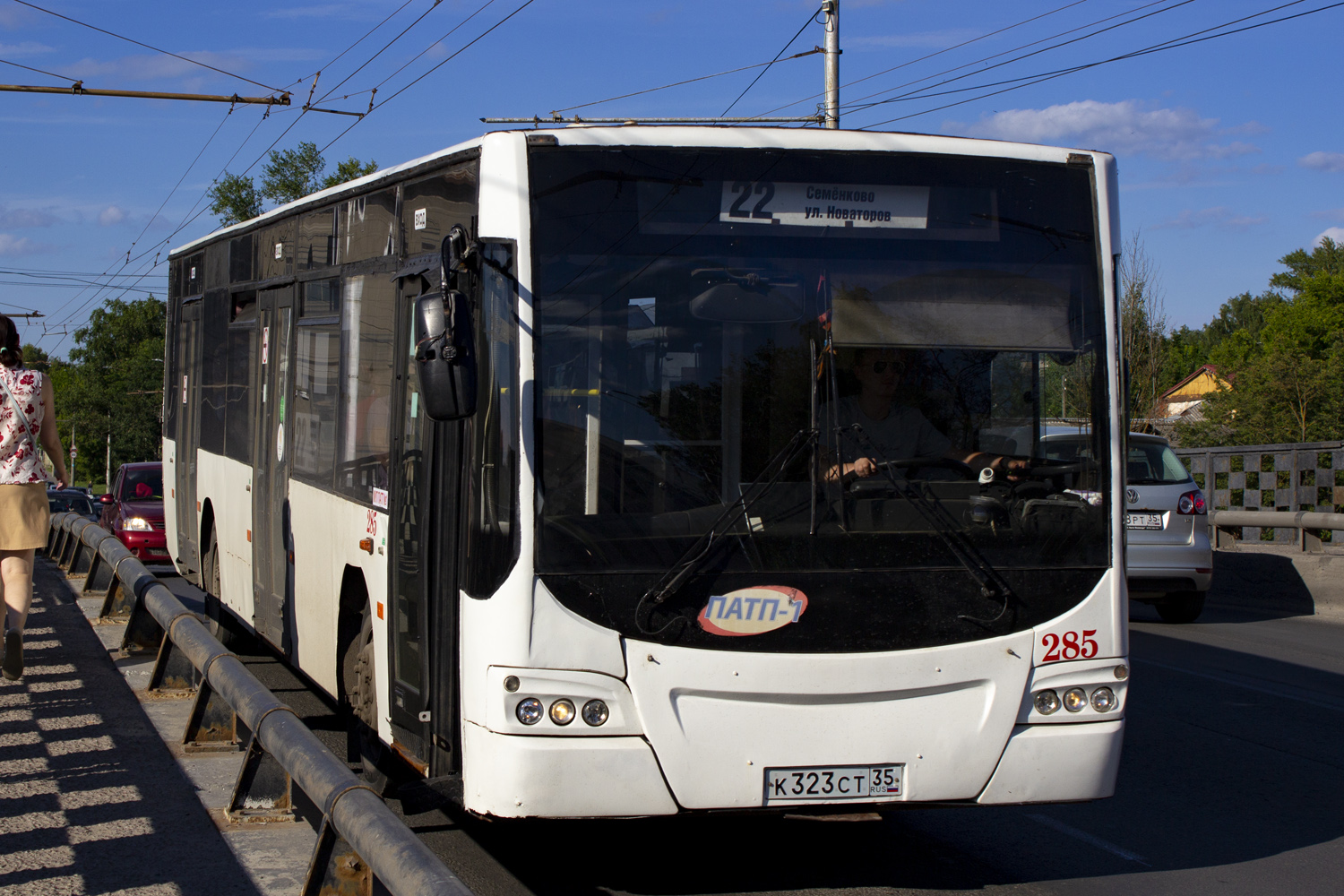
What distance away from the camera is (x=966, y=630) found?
16.5ft

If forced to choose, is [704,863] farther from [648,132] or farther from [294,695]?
[294,695]

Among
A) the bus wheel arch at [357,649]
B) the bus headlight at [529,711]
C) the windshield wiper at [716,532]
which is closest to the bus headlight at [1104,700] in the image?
the windshield wiper at [716,532]

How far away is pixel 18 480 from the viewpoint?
24.4 feet

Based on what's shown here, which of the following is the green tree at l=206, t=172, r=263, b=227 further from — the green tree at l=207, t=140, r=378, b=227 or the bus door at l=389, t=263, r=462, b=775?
the bus door at l=389, t=263, r=462, b=775

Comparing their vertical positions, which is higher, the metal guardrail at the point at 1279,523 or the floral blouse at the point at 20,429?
the floral blouse at the point at 20,429

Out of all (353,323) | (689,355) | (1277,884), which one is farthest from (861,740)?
(353,323)

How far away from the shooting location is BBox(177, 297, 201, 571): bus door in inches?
465

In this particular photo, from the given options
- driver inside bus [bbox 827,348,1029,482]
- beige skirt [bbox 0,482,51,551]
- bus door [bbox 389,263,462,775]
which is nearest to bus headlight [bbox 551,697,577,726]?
bus door [bbox 389,263,462,775]

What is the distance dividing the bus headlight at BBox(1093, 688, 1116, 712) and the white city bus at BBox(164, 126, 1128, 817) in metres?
0.01

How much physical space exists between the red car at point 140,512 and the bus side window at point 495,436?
621 inches

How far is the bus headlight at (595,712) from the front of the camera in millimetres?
4746

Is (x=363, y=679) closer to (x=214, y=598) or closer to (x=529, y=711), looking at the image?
(x=529, y=711)

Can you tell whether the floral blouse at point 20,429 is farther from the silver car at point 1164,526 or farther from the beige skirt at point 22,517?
the silver car at point 1164,526

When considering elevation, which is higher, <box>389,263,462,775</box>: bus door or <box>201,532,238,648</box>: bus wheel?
<box>389,263,462,775</box>: bus door
